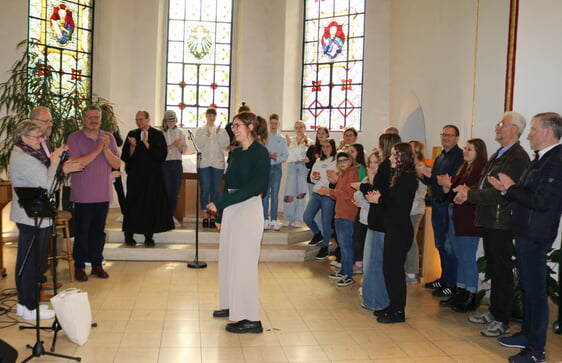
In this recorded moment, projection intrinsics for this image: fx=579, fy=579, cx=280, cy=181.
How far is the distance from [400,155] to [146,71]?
7.95 metres

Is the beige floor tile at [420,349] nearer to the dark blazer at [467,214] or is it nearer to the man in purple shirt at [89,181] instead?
the dark blazer at [467,214]

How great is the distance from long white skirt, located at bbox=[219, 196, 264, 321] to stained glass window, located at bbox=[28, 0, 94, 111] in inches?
268

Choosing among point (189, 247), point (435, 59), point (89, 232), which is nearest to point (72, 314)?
point (89, 232)

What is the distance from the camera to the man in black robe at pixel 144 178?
22.8 ft

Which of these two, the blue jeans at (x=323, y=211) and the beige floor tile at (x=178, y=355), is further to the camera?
the blue jeans at (x=323, y=211)

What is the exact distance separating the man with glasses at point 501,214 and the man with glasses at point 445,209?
1079 mm

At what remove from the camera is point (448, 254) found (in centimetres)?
580

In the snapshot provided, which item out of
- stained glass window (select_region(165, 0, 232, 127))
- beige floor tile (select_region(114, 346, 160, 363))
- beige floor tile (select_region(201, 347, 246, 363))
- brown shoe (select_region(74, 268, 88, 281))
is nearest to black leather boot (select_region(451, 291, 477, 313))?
beige floor tile (select_region(201, 347, 246, 363))

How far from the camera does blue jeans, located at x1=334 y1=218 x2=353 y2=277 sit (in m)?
6.37

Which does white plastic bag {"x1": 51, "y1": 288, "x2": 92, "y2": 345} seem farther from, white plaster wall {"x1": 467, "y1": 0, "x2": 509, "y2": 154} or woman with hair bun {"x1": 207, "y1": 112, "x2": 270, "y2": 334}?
white plaster wall {"x1": 467, "y1": 0, "x2": 509, "y2": 154}

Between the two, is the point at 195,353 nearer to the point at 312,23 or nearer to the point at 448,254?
the point at 448,254

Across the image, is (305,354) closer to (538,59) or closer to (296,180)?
(538,59)

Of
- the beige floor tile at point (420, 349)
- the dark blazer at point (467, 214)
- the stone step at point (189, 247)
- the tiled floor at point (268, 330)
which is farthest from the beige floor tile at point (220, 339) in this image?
the stone step at point (189, 247)

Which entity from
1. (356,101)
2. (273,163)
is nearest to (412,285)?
(273,163)
